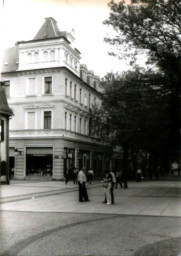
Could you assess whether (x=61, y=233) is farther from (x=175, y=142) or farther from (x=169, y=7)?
(x=175, y=142)

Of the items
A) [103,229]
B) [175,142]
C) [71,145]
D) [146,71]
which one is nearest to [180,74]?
[146,71]

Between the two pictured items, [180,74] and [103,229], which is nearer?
[103,229]

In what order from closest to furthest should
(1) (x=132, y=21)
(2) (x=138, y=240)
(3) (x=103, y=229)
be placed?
1. (2) (x=138, y=240)
2. (3) (x=103, y=229)
3. (1) (x=132, y=21)

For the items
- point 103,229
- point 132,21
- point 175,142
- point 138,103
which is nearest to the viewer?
point 103,229

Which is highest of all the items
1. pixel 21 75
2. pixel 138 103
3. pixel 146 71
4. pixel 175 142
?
pixel 21 75

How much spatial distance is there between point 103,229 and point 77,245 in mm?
2040

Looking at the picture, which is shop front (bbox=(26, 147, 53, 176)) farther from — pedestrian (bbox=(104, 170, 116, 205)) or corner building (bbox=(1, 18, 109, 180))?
pedestrian (bbox=(104, 170, 116, 205))

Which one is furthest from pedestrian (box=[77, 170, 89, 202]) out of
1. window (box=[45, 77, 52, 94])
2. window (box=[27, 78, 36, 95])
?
window (box=[27, 78, 36, 95])

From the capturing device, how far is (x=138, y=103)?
19875 mm

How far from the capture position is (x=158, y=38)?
17781mm

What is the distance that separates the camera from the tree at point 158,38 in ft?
55.2

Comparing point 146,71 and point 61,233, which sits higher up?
point 146,71

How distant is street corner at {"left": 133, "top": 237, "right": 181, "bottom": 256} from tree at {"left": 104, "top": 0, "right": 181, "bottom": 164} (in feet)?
34.5

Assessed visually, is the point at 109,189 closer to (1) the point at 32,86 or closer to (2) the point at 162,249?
(2) the point at 162,249
